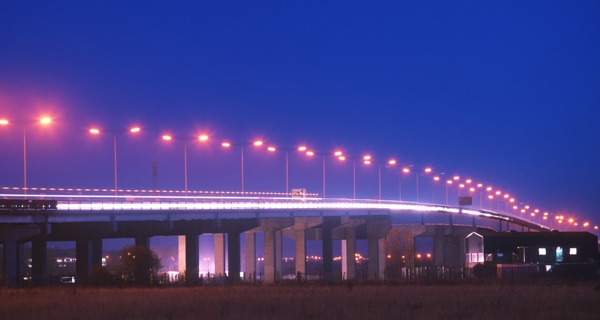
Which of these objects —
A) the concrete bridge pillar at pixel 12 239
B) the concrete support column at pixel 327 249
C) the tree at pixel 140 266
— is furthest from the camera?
the concrete support column at pixel 327 249

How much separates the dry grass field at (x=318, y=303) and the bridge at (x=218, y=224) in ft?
73.7

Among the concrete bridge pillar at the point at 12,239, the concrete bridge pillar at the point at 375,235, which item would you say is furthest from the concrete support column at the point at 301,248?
the concrete bridge pillar at the point at 12,239

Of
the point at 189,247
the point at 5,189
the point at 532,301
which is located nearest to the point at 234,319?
the point at 532,301

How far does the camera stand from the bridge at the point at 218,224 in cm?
7069

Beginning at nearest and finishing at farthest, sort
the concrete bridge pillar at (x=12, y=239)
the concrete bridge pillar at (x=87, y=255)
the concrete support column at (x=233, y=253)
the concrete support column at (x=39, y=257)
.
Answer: the concrete bridge pillar at (x=12, y=239) → the concrete bridge pillar at (x=87, y=255) → the concrete support column at (x=39, y=257) → the concrete support column at (x=233, y=253)

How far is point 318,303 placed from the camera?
125 feet

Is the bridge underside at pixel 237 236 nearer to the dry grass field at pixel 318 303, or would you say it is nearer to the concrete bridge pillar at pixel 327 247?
the concrete bridge pillar at pixel 327 247

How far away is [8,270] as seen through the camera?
7100 cm

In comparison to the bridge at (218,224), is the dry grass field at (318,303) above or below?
below

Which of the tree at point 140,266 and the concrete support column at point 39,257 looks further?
the concrete support column at point 39,257

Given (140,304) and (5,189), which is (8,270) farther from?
(140,304)

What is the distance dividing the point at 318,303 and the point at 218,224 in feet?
174

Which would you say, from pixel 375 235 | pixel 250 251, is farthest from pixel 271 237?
pixel 375 235

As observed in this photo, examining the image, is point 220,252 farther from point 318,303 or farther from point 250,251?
point 318,303
